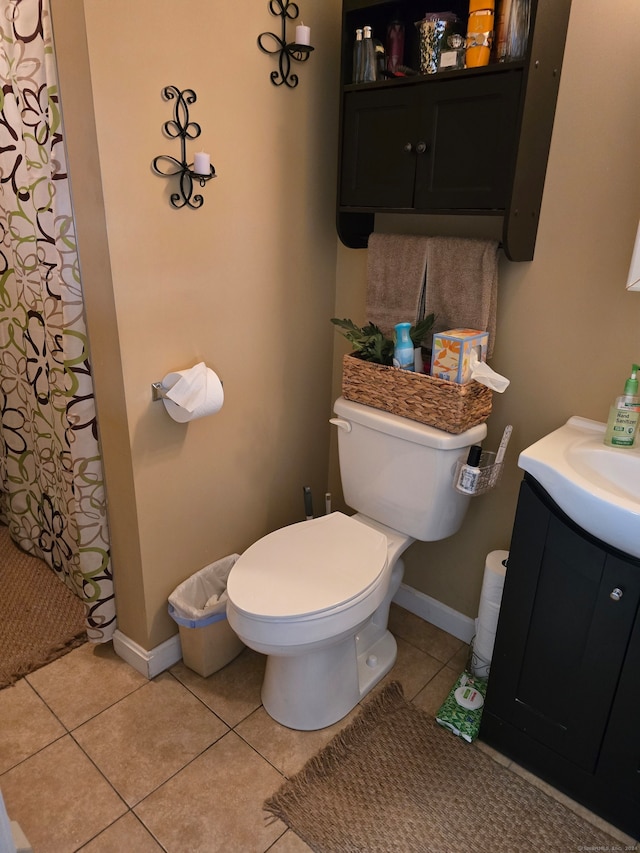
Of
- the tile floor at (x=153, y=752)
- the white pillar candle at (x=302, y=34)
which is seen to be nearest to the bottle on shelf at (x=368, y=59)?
the white pillar candle at (x=302, y=34)

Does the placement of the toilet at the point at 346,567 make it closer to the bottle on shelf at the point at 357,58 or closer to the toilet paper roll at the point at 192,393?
the toilet paper roll at the point at 192,393

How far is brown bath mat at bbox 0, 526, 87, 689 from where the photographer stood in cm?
187

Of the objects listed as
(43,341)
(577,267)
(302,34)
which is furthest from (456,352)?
(43,341)

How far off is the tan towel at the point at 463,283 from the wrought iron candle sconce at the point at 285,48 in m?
0.61

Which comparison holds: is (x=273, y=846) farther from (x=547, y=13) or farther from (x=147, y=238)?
(x=547, y=13)

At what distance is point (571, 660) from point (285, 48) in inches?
69.2

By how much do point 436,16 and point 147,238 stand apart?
0.89 metres

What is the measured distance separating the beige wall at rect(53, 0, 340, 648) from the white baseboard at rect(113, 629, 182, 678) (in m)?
0.04

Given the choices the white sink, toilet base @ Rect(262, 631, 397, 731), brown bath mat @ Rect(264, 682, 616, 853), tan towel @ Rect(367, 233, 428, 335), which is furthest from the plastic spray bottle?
brown bath mat @ Rect(264, 682, 616, 853)

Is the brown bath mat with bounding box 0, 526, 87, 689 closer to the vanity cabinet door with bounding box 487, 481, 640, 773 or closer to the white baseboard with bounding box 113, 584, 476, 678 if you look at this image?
the white baseboard with bounding box 113, 584, 476, 678

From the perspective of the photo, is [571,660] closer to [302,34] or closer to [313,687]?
[313,687]

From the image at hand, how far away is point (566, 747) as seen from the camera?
4.78 ft

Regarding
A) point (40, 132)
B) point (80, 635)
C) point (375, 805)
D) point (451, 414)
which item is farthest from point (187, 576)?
point (40, 132)

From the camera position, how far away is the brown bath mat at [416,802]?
1.39m
